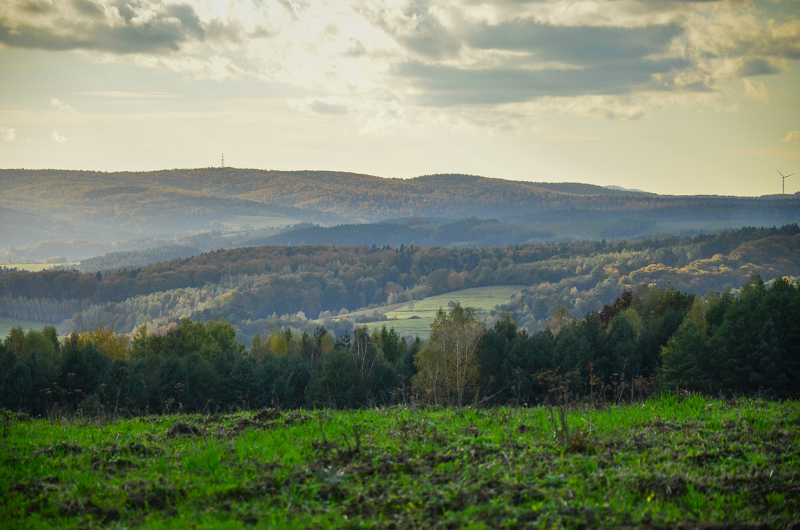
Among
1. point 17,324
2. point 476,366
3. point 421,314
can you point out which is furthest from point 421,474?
point 17,324

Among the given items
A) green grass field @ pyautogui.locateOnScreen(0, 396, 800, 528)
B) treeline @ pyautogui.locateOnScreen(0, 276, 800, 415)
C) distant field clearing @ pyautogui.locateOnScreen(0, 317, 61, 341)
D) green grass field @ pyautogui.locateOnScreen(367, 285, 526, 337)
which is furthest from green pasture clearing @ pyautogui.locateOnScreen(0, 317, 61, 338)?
→ green grass field @ pyautogui.locateOnScreen(0, 396, 800, 528)

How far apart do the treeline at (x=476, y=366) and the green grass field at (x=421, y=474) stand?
62.7ft

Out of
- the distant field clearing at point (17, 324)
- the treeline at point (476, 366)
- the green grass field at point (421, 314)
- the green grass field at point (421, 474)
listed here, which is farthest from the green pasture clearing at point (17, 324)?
the green grass field at point (421, 474)

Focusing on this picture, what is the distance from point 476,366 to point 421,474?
45463 millimetres

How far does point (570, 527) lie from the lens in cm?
721

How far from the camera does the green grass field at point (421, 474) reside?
7668 mm

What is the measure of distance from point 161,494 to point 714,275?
665 ft

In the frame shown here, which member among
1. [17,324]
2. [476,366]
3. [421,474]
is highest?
[421,474]

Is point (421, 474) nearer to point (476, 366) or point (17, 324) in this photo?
Answer: point (476, 366)

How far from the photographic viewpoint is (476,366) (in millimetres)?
53719

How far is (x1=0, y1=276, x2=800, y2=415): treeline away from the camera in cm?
3578

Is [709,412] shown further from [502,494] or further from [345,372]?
[345,372]

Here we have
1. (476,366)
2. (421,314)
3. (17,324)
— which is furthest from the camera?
(17,324)

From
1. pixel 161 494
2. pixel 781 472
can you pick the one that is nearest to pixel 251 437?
pixel 161 494
